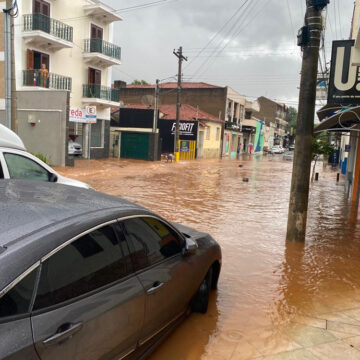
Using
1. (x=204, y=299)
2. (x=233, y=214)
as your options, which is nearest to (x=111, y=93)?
(x=233, y=214)

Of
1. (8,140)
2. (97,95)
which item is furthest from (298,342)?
(97,95)

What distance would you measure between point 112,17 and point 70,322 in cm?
2863

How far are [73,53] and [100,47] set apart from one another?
201 centimetres

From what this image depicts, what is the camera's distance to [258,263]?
20.8 feet

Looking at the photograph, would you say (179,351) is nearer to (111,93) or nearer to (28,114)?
(28,114)

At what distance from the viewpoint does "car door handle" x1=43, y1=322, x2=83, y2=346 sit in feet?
6.71

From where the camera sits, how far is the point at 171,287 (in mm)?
3344

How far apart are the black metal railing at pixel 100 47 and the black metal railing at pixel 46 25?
2522 mm

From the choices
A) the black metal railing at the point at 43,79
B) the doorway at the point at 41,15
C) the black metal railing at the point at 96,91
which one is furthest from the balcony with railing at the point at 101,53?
the doorway at the point at 41,15

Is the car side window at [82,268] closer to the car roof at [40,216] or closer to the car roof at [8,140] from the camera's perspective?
the car roof at [40,216]

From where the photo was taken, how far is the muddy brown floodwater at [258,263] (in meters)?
4.04

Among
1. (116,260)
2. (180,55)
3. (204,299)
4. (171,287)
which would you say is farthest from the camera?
(180,55)

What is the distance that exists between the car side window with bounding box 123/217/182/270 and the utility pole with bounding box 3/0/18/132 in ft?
40.0

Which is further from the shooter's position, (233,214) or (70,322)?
(233,214)
